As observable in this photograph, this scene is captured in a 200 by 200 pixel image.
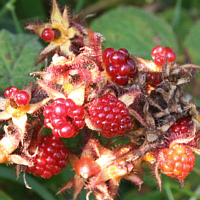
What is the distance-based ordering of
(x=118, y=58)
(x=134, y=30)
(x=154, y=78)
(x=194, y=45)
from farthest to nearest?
(x=194, y=45) → (x=134, y=30) → (x=154, y=78) → (x=118, y=58)

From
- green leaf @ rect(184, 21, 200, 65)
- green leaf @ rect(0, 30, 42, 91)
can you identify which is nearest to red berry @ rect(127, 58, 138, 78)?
green leaf @ rect(0, 30, 42, 91)

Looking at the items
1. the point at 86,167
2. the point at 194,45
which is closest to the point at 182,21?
the point at 194,45

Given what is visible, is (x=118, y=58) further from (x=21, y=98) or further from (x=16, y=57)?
(x=16, y=57)

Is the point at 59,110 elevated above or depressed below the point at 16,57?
above

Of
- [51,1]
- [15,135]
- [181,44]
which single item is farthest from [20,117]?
[181,44]

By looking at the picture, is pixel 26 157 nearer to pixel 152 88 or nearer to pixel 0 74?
pixel 152 88

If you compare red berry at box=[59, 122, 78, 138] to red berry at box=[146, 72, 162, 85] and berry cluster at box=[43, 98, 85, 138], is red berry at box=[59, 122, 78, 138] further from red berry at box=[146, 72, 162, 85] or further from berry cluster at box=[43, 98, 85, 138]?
red berry at box=[146, 72, 162, 85]
